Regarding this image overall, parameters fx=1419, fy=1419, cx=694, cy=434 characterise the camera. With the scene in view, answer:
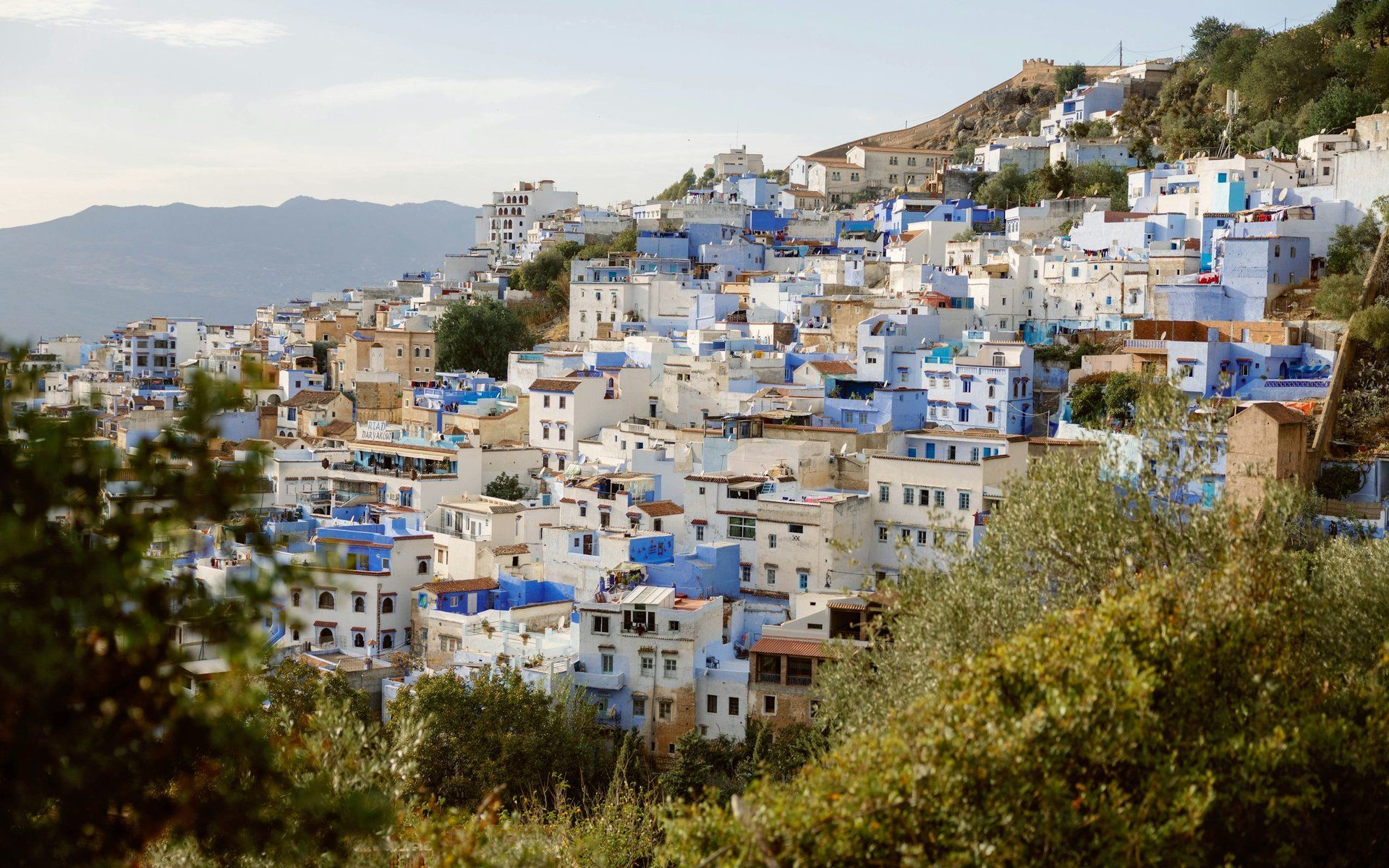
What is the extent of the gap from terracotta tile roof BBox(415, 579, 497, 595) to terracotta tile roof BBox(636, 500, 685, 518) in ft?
A: 9.67

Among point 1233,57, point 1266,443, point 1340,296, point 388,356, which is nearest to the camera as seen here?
point 1266,443

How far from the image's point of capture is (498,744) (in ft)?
55.9

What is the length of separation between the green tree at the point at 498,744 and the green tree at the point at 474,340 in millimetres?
24436

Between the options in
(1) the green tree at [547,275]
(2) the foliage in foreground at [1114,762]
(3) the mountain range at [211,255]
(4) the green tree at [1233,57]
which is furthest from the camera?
(3) the mountain range at [211,255]

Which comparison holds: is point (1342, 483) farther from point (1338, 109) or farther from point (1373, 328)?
point (1338, 109)

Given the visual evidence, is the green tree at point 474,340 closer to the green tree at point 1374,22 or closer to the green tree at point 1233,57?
the green tree at point 1233,57

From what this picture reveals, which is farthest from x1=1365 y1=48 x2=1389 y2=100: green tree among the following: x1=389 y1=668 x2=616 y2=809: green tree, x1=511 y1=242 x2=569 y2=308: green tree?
x1=389 y1=668 x2=616 y2=809: green tree

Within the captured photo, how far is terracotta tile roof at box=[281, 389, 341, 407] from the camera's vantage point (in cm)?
3681

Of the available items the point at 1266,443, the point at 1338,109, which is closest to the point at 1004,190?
the point at 1338,109

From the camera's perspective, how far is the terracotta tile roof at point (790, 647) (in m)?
18.2

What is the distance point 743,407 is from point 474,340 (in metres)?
14.0

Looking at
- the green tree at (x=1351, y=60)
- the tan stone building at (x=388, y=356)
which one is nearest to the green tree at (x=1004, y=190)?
the green tree at (x=1351, y=60)

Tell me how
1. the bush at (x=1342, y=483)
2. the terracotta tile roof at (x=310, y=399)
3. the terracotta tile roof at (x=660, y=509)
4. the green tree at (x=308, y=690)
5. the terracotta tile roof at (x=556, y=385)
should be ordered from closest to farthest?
the green tree at (x=308, y=690)
the bush at (x=1342, y=483)
the terracotta tile roof at (x=660, y=509)
the terracotta tile roof at (x=556, y=385)
the terracotta tile roof at (x=310, y=399)

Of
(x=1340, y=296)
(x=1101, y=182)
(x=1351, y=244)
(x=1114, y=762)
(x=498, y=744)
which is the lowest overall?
(x=498, y=744)
